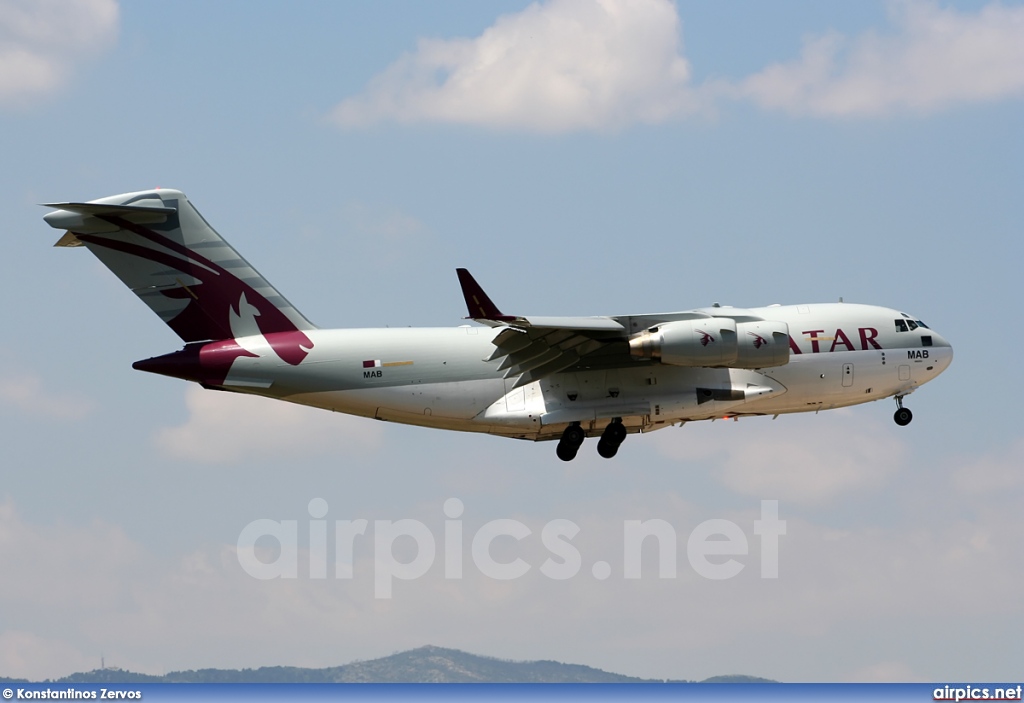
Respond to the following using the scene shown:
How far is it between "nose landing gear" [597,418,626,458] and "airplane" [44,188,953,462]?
1.1 inches

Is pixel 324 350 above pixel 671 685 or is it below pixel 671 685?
above

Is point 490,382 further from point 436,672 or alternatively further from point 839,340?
point 436,672

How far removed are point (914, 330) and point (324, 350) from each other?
43.4ft

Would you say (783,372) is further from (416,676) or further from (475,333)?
(416,676)

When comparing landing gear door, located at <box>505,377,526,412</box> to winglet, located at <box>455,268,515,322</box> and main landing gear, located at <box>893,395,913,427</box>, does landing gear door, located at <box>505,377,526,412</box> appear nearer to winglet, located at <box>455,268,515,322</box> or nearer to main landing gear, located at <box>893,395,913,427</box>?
winglet, located at <box>455,268,515,322</box>

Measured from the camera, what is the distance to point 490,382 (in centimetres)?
3089

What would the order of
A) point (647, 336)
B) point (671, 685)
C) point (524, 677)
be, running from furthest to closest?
point (524, 677) → point (671, 685) → point (647, 336)

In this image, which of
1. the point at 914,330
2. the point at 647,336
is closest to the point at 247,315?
the point at 647,336

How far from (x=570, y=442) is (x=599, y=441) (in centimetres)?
74

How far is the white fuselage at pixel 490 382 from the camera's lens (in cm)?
3070

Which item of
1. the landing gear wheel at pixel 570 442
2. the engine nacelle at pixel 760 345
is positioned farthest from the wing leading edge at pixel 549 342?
the engine nacelle at pixel 760 345

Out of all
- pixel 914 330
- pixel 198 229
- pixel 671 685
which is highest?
pixel 198 229

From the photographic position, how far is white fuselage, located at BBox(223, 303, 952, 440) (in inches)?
1209

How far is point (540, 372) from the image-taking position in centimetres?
3097
